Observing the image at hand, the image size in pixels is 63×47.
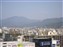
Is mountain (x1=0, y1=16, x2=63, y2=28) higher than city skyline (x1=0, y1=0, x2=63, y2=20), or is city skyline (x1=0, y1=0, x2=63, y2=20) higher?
city skyline (x1=0, y1=0, x2=63, y2=20)

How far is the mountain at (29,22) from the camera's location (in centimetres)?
563

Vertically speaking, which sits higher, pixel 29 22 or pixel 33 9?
pixel 33 9

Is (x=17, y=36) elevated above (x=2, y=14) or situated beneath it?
situated beneath

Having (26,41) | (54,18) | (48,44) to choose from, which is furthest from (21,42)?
(54,18)

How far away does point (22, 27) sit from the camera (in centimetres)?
564

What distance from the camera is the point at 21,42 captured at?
223 inches

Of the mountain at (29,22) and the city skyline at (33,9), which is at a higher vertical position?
the city skyline at (33,9)

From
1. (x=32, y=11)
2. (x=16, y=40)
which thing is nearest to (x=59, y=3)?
(x=32, y=11)

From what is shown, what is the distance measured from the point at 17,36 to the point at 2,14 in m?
0.67

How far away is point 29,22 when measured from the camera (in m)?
5.66

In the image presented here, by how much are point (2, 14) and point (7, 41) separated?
0.69 m

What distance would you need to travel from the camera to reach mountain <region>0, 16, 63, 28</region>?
18.5ft

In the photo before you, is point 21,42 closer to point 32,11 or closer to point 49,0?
point 32,11

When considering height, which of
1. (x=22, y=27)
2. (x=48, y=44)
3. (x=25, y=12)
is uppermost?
(x=25, y=12)
